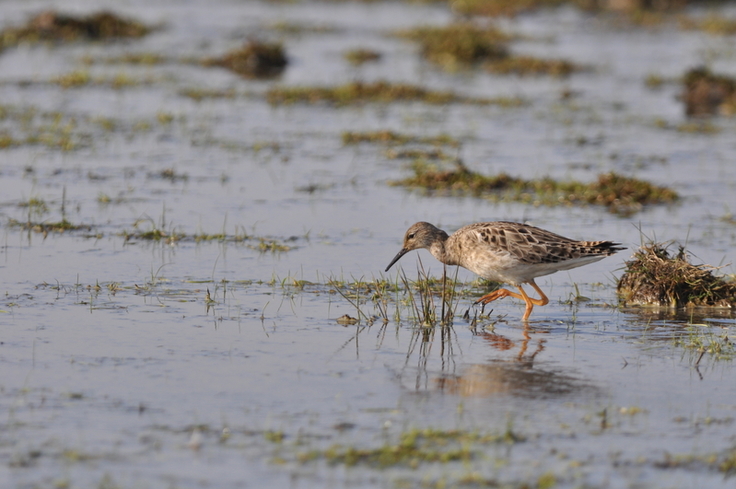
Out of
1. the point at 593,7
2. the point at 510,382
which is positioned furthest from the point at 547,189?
the point at 593,7

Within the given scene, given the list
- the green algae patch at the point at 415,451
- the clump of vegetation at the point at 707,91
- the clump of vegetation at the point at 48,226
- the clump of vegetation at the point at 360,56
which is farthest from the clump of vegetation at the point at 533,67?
the green algae patch at the point at 415,451

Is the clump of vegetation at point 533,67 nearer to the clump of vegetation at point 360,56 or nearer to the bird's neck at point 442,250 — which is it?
the clump of vegetation at point 360,56

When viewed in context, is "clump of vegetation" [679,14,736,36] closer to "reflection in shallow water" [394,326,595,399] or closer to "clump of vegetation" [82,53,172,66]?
"clump of vegetation" [82,53,172,66]

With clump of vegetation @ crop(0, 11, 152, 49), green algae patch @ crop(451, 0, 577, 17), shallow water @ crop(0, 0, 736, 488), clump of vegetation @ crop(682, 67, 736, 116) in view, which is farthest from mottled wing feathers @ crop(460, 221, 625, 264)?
green algae patch @ crop(451, 0, 577, 17)

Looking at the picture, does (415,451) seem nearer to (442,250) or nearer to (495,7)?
(442,250)

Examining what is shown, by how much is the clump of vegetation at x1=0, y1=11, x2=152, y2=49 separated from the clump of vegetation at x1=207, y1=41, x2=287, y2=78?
518cm

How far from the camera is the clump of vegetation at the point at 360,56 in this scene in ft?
93.4

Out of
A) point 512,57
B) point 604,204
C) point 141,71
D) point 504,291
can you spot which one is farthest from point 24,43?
point 504,291

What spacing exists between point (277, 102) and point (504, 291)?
41.7 feet

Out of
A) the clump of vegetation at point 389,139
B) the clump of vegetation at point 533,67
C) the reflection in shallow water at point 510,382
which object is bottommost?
the reflection in shallow water at point 510,382

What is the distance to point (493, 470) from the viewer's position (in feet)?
21.6

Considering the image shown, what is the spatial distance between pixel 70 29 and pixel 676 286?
23.4m

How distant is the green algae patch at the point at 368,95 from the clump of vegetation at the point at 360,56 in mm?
4734

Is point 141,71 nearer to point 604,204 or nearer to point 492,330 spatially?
point 604,204
